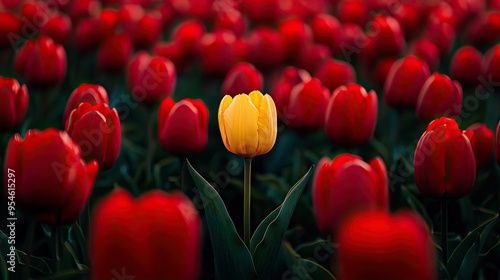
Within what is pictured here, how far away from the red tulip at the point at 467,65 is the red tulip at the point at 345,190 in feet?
4.09

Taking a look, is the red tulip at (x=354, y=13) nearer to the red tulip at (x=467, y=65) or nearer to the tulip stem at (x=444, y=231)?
the red tulip at (x=467, y=65)

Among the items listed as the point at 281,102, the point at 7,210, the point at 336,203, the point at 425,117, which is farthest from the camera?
the point at 281,102

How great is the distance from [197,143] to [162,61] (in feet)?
1.78

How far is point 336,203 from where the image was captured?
113 centimetres

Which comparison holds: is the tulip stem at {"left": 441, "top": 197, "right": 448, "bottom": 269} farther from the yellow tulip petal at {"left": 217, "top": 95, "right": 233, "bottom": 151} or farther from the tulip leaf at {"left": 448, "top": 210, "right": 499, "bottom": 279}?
the yellow tulip petal at {"left": 217, "top": 95, "right": 233, "bottom": 151}

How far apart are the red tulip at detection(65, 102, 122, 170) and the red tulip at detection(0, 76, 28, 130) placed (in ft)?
1.07

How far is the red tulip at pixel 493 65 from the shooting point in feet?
6.80

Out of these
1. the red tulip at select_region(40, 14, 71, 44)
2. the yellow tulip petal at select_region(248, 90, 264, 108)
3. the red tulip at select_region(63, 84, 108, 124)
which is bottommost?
the red tulip at select_region(40, 14, 71, 44)

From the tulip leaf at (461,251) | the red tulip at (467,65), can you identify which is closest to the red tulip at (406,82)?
the red tulip at (467,65)

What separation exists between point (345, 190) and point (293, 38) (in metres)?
1.70

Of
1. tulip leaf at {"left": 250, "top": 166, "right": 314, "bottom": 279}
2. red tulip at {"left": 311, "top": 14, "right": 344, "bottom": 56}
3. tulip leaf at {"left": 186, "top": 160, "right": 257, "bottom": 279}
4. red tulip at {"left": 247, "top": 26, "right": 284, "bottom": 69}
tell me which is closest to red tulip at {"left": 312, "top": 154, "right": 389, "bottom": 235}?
tulip leaf at {"left": 250, "top": 166, "right": 314, "bottom": 279}

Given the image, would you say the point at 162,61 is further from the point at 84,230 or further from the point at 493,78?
the point at 493,78

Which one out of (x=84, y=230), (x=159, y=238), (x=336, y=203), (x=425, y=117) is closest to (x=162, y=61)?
(x=84, y=230)

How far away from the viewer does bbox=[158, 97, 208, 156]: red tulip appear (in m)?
1.51
